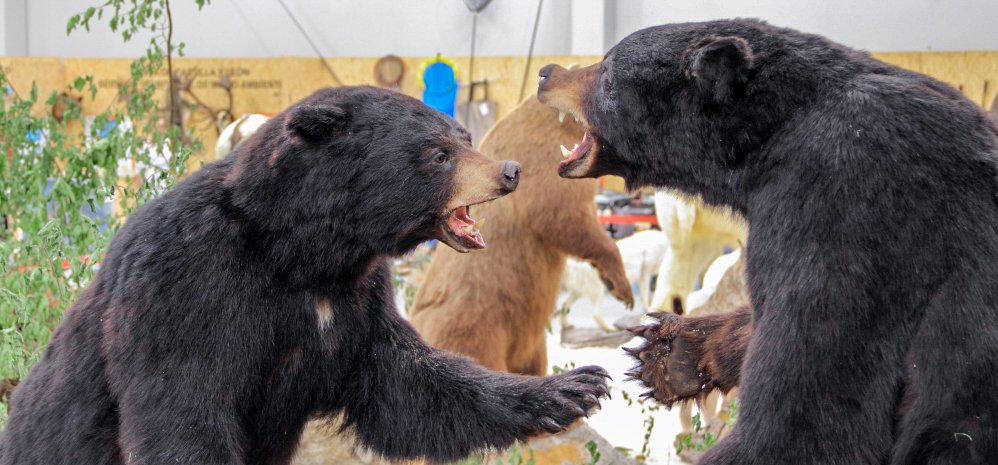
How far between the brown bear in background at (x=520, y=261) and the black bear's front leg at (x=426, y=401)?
2020 mm

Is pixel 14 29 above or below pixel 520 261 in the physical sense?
above

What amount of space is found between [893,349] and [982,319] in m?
0.15

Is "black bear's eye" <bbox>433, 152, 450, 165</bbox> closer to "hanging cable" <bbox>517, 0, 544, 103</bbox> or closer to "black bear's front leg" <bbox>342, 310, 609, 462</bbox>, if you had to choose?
Answer: "black bear's front leg" <bbox>342, 310, 609, 462</bbox>

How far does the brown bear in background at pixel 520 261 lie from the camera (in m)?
4.44

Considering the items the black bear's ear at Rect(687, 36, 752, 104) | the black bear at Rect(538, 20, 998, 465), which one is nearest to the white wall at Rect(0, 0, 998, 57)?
the black bear's ear at Rect(687, 36, 752, 104)

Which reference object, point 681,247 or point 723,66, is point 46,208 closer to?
point 723,66

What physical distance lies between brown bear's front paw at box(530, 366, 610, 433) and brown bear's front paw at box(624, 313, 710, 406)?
1.05 ft

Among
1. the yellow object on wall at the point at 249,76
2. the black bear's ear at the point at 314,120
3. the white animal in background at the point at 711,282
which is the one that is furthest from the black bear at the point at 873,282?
the yellow object on wall at the point at 249,76

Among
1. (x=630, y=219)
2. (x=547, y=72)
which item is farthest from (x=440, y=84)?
(x=547, y=72)

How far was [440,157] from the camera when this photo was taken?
85.9 inches

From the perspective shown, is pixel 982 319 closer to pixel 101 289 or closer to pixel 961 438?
pixel 961 438

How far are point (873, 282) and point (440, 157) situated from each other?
0.88 meters

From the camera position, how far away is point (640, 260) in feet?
27.9

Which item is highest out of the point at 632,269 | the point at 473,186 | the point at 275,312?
the point at 473,186
